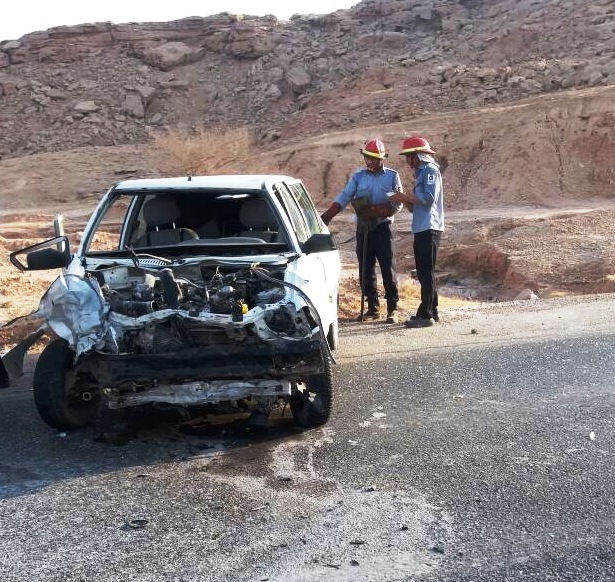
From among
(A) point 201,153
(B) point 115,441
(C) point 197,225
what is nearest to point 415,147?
(C) point 197,225

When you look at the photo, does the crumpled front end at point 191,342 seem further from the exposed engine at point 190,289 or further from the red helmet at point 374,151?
the red helmet at point 374,151

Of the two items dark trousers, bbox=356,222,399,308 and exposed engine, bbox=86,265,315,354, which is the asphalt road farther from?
dark trousers, bbox=356,222,399,308

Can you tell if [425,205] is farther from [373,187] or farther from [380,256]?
[380,256]

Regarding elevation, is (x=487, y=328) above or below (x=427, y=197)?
below

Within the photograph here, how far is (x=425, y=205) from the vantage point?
9055mm

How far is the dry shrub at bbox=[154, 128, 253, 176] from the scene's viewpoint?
101ft

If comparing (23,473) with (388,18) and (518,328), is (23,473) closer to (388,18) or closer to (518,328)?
(518,328)

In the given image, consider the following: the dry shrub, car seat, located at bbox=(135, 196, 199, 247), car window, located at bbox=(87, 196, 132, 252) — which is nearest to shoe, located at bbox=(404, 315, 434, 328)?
car seat, located at bbox=(135, 196, 199, 247)

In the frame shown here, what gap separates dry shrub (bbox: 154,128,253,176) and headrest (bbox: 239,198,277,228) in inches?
871

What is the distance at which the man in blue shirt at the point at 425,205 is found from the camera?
898 cm

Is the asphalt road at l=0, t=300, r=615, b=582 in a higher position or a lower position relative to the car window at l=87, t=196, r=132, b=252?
lower

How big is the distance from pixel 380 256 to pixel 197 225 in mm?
2641

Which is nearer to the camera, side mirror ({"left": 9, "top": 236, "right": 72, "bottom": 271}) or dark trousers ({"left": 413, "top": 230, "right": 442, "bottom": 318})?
side mirror ({"left": 9, "top": 236, "right": 72, "bottom": 271})

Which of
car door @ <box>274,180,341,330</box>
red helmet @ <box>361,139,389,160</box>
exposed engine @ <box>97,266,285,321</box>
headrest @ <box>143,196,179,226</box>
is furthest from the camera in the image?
red helmet @ <box>361,139,389,160</box>
